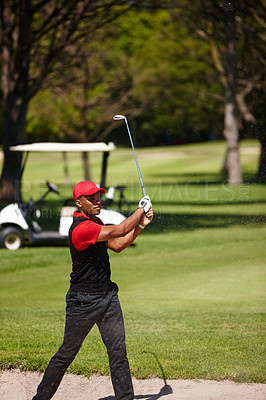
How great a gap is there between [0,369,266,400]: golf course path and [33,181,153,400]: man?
0.59 metres

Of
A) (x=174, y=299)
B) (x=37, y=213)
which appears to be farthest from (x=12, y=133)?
(x=174, y=299)

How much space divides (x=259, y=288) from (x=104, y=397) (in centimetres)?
415

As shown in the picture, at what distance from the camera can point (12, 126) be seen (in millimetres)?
19531

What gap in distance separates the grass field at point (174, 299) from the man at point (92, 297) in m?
1.03

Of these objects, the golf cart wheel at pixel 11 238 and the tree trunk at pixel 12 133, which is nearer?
the golf cart wheel at pixel 11 238

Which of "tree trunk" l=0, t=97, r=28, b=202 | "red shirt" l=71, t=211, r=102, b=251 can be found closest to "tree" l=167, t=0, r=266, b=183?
"red shirt" l=71, t=211, r=102, b=251

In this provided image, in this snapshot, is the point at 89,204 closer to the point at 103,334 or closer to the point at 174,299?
the point at 103,334

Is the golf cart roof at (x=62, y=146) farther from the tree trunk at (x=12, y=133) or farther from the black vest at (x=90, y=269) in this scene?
the black vest at (x=90, y=269)

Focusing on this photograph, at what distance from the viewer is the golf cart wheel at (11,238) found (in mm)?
12008

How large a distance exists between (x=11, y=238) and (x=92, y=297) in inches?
323

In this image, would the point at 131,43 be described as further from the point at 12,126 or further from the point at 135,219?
the point at 135,219

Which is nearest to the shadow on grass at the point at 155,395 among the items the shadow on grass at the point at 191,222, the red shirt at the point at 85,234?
the red shirt at the point at 85,234

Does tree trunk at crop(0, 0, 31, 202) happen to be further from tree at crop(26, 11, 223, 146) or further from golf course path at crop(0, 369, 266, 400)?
golf course path at crop(0, 369, 266, 400)

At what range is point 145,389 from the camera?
192 inches
